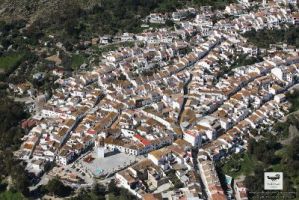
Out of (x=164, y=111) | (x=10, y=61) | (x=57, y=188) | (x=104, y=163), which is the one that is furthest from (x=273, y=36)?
(x=57, y=188)

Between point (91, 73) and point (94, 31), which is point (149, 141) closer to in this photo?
point (91, 73)

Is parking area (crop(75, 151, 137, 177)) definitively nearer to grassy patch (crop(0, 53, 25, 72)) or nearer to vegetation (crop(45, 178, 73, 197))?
vegetation (crop(45, 178, 73, 197))

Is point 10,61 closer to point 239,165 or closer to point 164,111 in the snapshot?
point 164,111

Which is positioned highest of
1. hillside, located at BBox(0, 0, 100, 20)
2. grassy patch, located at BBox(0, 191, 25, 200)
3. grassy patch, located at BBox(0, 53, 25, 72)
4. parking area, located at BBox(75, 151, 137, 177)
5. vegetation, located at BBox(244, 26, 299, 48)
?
hillside, located at BBox(0, 0, 100, 20)

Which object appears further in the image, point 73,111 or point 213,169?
point 73,111

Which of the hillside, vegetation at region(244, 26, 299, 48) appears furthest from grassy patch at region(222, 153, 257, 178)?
the hillside

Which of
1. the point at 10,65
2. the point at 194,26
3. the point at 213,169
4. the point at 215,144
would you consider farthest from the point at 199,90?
the point at 10,65
